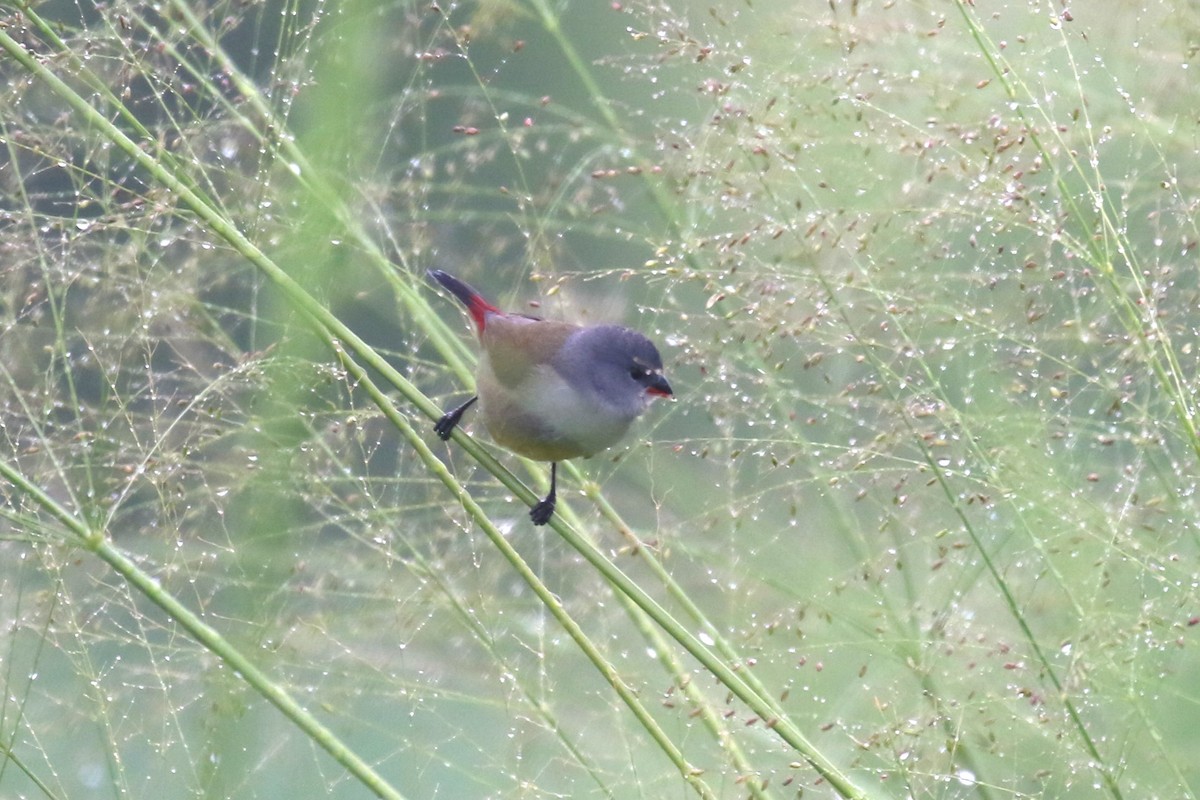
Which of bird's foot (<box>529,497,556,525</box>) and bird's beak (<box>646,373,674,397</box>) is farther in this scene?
bird's beak (<box>646,373,674,397</box>)

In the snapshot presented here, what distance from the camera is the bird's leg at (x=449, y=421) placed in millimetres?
2457

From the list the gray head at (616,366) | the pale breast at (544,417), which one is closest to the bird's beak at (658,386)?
the gray head at (616,366)

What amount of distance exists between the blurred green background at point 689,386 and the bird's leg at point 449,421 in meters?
0.05

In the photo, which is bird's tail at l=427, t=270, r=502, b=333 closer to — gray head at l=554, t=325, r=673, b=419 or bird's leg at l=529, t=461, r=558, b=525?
gray head at l=554, t=325, r=673, b=419

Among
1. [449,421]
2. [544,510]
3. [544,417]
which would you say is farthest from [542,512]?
[449,421]

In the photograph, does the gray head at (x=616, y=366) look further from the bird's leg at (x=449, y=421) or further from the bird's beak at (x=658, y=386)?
the bird's leg at (x=449, y=421)

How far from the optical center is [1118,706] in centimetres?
228

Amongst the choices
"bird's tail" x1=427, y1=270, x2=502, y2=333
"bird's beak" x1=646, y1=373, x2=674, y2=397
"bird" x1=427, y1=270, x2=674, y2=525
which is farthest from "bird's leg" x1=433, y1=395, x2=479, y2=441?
"bird's beak" x1=646, y1=373, x2=674, y2=397

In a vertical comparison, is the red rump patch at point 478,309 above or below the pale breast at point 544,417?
above

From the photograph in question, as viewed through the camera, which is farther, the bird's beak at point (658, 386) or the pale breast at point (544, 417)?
the bird's beak at point (658, 386)

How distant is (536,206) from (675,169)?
0.30m

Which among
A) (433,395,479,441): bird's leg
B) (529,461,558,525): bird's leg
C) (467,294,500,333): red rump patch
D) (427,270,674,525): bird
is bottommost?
(529,461,558,525): bird's leg

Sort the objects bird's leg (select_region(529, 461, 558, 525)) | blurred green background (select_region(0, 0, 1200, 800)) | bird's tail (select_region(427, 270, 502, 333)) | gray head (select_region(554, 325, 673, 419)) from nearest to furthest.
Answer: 1. blurred green background (select_region(0, 0, 1200, 800))
2. bird's leg (select_region(529, 461, 558, 525))
3. gray head (select_region(554, 325, 673, 419))
4. bird's tail (select_region(427, 270, 502, 333))

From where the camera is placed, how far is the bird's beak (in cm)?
257
